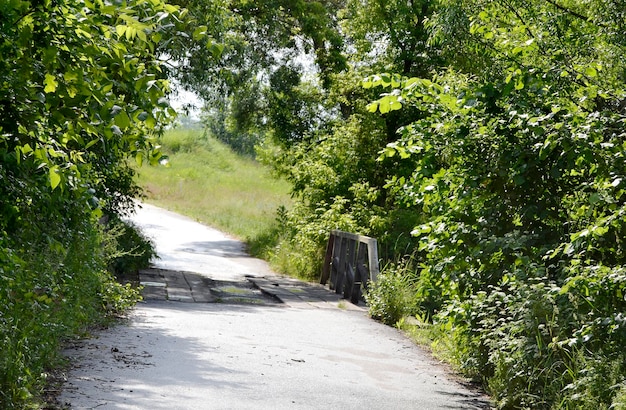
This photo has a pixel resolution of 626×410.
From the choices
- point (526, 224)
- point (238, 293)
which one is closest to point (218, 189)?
point (238, 293)

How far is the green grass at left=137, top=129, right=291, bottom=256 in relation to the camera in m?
33.5

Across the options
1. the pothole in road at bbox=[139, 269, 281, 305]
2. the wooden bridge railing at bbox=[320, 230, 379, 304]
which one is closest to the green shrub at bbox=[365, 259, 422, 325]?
the wooden bridge railing at bbox=[320, 230, 379, 304]

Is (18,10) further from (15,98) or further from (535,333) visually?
(535,333)

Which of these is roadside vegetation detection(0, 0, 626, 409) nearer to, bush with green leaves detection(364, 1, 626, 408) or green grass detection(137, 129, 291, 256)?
bush with green leaves detection(364, 1, 626, 408)

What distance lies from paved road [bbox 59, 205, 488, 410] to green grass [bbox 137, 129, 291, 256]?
382 inches

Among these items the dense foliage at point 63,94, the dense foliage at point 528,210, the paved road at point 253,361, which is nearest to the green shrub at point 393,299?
the dense foliage at point 528,210

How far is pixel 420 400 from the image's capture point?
7.34 meters

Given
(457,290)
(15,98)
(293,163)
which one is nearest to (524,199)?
(457,290)

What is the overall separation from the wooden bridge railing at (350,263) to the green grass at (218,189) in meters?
5.45

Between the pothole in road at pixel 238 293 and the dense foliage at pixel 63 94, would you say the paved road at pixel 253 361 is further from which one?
the dense foliage at pixel 63 94

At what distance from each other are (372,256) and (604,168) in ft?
25.0

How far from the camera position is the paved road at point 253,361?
22.7 feet

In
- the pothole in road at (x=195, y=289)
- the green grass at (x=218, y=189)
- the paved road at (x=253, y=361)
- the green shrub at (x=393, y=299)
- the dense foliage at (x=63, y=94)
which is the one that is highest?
the green grass at (x=218, y=189)

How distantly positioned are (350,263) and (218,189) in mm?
36250
